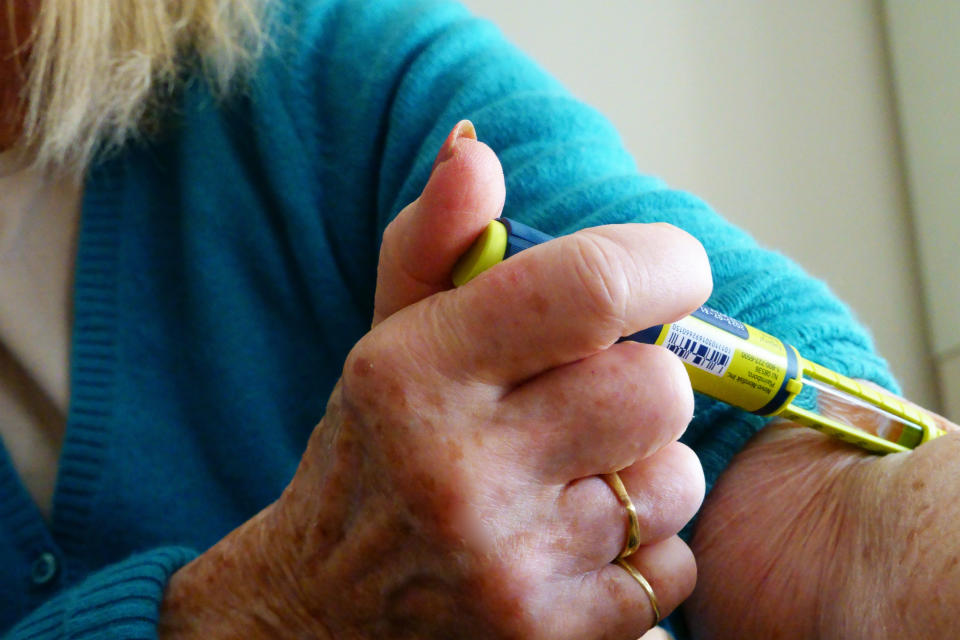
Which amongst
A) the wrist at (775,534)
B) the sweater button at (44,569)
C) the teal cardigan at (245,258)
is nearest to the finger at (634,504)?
the wrist at (775,534)

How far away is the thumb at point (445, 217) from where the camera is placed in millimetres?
329

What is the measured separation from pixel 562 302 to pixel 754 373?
133mm

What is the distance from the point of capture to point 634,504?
14.1 inches

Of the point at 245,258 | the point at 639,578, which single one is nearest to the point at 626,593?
the point at 639,578

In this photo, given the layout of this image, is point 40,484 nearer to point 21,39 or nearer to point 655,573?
point 21,39

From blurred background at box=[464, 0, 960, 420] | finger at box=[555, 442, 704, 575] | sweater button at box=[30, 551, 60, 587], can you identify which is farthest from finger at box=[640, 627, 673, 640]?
blurred background at box=[464, 0, 960, 420]

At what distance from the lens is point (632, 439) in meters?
0.34

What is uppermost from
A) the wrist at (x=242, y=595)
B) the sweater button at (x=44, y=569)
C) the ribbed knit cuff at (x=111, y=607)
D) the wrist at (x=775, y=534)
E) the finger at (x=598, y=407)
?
the finger at (x=598, y=407)

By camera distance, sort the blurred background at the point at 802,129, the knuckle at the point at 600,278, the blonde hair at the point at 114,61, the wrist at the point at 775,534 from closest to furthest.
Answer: the knuckle at the point at 600,278 < the wrist at the point at 775,534 < the blonde hair at the point at 114,61 < the blurred background at the point at 802,129

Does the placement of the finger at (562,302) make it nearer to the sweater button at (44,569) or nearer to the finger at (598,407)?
the finger at (598,407)

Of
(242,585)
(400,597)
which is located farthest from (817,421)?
(242,585)

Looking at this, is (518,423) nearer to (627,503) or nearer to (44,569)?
(627,503)

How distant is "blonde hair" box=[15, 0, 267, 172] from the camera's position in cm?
59

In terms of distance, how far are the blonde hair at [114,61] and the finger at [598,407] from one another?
1.61 ft
